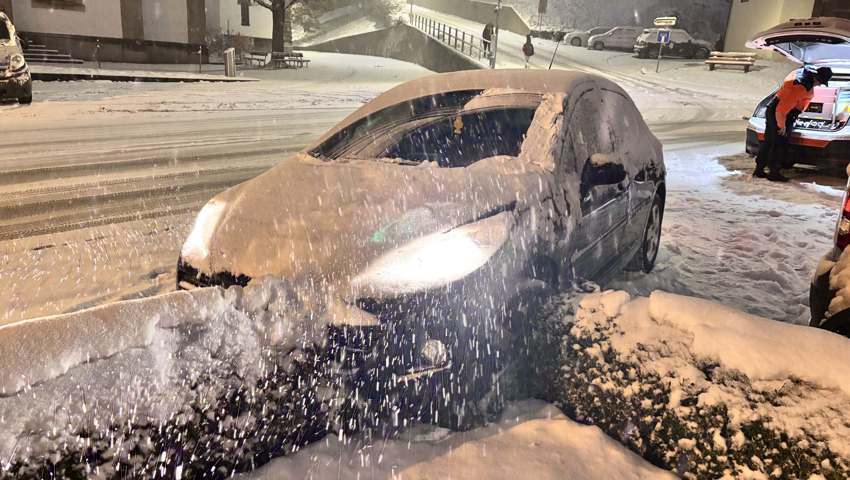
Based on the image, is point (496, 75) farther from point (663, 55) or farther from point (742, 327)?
point (663, 55)

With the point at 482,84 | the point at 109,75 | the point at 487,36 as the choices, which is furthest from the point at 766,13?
the point at 482,84

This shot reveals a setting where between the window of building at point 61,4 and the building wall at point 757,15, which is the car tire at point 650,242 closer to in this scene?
the window of building at point 61,4

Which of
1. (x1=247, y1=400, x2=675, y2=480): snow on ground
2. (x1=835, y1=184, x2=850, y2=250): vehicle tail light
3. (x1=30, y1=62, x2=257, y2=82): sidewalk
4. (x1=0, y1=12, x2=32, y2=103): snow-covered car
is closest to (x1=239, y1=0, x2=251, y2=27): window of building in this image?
(x1=30, y1=62, x2=257, y2=82): sidewalk

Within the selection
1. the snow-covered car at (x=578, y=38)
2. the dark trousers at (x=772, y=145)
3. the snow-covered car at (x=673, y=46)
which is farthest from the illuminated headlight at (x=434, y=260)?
the snow-covered car at (x=578, y=38)

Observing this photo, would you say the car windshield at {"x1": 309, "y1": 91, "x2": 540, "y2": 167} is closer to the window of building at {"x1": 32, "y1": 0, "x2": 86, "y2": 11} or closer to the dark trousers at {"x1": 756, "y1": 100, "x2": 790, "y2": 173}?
the dark trousers at {"x1": 756, "y1": 100, "x2": 790, "y2": 173}

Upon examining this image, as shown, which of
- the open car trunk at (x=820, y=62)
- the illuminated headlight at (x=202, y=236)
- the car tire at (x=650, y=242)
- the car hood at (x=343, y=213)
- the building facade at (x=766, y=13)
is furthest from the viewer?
the building facade at (x=766, y=13)

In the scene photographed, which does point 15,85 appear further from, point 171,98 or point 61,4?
point 61,4

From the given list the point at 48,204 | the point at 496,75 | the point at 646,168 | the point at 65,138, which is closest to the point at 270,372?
the point at 496,75

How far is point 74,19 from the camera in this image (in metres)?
24.6

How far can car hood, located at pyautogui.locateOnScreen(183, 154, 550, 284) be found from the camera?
273cm

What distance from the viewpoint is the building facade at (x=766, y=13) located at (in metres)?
29.3

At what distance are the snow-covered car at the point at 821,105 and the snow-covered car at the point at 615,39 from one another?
113ft

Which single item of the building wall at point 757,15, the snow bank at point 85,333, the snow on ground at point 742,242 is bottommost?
the snow on ground at point 742,242

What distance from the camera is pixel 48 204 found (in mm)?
6340
